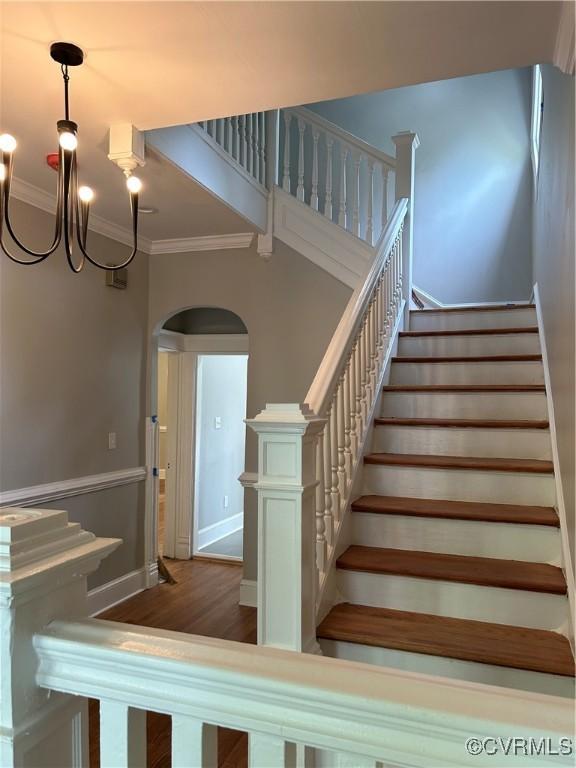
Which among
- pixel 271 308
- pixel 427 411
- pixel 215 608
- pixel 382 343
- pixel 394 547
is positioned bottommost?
pixel 215 608

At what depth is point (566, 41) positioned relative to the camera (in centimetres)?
158

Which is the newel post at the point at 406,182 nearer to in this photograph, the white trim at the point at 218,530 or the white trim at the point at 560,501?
the white trim at the point at 560,501

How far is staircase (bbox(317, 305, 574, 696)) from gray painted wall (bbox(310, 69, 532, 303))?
1863 mm

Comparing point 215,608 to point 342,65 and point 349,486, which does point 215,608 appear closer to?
point 349,486

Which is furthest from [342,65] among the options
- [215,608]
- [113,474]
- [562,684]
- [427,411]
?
[215,608]

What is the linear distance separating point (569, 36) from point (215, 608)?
3.60 metres

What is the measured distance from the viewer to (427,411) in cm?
297

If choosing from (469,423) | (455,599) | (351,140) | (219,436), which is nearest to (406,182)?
(351,140)

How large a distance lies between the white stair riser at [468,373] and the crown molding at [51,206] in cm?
204

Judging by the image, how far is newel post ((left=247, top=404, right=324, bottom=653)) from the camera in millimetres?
1767

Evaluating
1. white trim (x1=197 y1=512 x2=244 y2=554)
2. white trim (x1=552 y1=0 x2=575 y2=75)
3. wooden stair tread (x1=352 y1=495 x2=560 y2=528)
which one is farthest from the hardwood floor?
white trim (x1=552 y1=0 x2=575 y2=75)

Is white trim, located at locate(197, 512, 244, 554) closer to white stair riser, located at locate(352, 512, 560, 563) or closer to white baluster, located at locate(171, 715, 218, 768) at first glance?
white stair riser, located at locate(352, 512, 560, 563)

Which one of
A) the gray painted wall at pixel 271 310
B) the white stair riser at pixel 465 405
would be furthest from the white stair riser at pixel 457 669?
the gray painted wall at pixel 271 310

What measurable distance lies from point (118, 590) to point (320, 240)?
279cm
